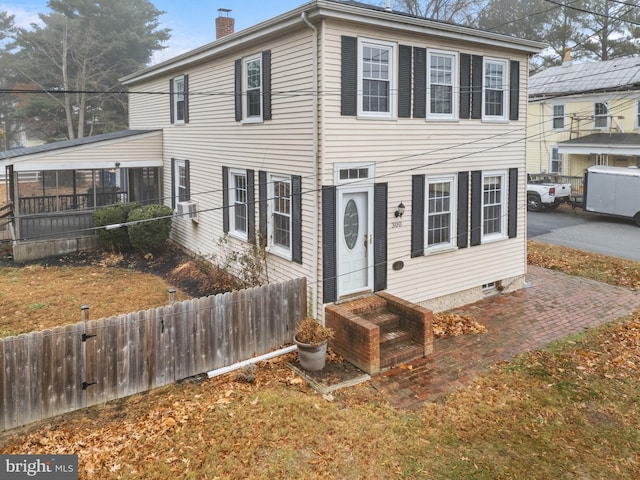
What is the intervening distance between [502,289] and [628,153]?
17.4 metres

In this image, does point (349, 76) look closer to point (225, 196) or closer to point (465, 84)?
point (465, 84)

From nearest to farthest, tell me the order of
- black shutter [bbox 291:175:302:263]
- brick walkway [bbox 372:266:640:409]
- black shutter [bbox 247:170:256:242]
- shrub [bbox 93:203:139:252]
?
brick walkway [bbox 372:266:640:409] → black shutter [bbox 291:175:302:263] → black shutter [bbox 247:170:256:242] → shrub [bbox 93:203:139:252]

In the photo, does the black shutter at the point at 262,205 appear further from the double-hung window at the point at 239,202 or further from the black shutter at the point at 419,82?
the black shutter at the point at 419,82

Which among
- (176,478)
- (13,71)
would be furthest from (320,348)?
(13,71)

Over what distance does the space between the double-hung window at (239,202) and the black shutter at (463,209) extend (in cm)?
512

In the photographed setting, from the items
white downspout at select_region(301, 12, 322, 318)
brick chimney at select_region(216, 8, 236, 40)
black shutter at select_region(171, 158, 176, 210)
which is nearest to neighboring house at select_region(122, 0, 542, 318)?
white downspout at select_region(301, 12, 322, 318)

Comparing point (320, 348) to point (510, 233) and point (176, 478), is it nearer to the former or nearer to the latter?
point (176, 478)

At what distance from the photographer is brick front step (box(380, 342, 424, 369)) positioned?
28.9 feet

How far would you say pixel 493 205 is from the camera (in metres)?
12.6

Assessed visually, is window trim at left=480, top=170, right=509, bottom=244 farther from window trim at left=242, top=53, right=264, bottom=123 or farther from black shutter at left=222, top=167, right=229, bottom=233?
black shutter at left=222, top=167, right=229, bottom=233

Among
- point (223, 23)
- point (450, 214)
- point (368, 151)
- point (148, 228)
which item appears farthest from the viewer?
point (223, 23)

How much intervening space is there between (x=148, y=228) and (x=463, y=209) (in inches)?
388

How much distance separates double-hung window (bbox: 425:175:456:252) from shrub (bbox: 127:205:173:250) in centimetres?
881

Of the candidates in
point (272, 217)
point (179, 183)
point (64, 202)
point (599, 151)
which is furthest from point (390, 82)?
point (599, 151)
